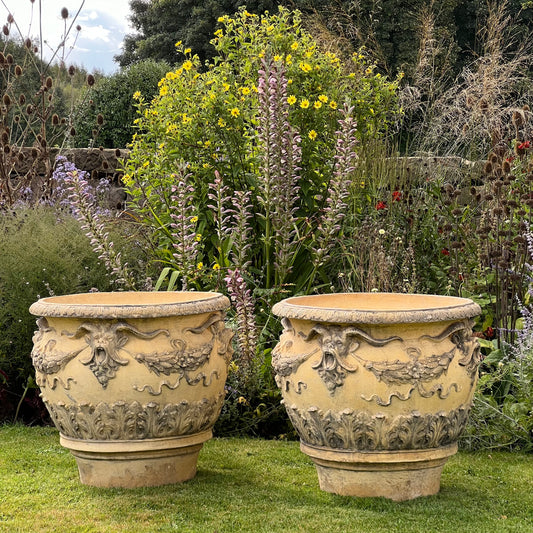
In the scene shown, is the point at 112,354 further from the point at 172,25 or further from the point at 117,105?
the point at 172,25

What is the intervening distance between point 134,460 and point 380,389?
1.20m

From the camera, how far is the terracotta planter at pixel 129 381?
11.8 feet

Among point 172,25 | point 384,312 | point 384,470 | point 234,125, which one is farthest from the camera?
point 172,25

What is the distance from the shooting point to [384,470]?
3508mm

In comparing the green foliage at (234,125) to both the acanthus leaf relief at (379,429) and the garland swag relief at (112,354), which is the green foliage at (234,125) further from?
the acanthus leaf relief at (379,429)

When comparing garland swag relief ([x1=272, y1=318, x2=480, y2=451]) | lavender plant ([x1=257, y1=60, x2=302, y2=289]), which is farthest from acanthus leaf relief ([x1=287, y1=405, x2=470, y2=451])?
lavender plant ([x1=257, y1=60, x2=302, y2=289])

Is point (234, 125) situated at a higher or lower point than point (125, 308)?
higher

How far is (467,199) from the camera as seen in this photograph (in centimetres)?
733

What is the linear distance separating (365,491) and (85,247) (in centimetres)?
287

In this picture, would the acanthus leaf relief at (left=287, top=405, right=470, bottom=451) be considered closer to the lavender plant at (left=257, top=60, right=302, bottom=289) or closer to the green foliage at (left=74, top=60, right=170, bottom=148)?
the lavender plant at (left=257, top=60, right=302, bottom=289)

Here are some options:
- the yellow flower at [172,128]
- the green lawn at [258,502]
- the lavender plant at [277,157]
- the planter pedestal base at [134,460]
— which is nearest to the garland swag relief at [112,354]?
the planter pedestal base at [134,460]

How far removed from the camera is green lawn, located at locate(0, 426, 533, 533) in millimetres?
3359

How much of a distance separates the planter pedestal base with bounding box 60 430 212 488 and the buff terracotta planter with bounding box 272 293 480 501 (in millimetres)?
579

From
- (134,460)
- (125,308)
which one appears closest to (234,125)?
(125,308)
